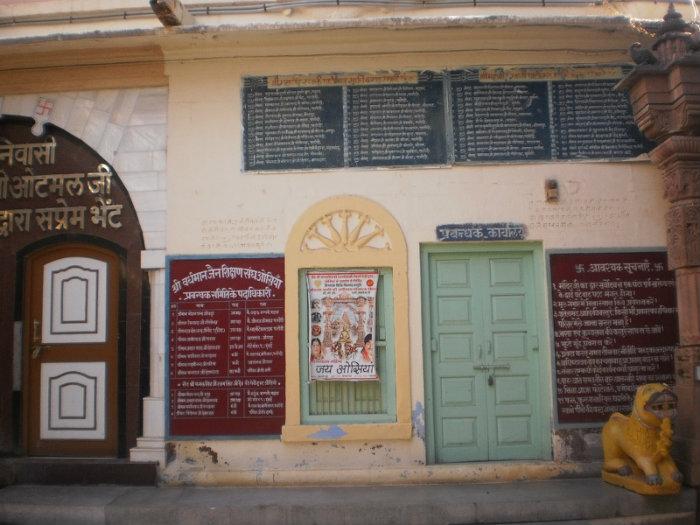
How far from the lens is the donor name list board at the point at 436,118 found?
605 cm

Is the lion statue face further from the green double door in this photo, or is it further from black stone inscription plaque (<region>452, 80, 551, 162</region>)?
black stone inscription plaque (<region>452, 80, 551, 162</region>)

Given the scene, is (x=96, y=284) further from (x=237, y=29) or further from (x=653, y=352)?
(x=653, y=352)

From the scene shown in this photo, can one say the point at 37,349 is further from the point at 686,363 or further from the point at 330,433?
the point at 686,363

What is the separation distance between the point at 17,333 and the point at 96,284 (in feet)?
3.03

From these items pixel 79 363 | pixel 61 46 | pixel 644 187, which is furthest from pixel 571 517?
pixel 61 46

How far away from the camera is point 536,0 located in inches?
249

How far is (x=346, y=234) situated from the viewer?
19.5 ft

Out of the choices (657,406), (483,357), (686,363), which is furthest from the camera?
(483,357)

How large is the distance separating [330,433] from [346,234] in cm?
190

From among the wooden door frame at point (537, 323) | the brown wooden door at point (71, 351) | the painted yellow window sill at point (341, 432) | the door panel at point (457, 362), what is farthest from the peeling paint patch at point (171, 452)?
the door panel at point (457, 362)

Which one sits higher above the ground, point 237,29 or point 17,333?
point 237,29

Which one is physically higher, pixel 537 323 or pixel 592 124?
pixel 592 124

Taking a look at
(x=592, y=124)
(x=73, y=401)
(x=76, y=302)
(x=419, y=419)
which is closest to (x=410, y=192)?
(x=592, y=124)

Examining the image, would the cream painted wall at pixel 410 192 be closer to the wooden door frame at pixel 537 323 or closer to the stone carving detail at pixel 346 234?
the wooden door frame at pixel 537 323
